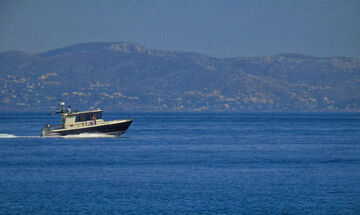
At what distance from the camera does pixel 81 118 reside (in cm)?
10681

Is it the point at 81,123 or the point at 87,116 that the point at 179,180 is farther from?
the point at 81,123

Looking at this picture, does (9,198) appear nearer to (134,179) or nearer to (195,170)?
(134,179)

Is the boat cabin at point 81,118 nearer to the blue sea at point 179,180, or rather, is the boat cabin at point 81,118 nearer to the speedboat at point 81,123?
the speedboat at point 81,123

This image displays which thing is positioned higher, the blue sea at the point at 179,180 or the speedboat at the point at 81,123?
the speedboat at the point at 81,123

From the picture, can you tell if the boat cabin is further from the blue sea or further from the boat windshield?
the blue sea

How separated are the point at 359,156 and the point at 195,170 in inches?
1135

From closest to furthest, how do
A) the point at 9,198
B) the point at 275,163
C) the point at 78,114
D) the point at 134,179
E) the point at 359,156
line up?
the point at 9,198 < the point at 134,179 < the point at 275,163 < the point at 359,156 < the point at 78,114

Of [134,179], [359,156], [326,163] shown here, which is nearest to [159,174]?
[134,179]

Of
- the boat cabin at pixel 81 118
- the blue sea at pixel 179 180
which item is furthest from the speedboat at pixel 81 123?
the blue sea at pixel 179 180

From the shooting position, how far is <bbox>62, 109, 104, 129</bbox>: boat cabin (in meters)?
106

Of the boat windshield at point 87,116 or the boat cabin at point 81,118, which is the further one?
the boat windshield at point 87,116

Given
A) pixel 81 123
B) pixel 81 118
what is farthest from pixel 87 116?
pixel 81 123

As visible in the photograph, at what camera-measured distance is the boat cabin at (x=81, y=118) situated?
4186 inches

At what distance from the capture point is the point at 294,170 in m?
66.3
